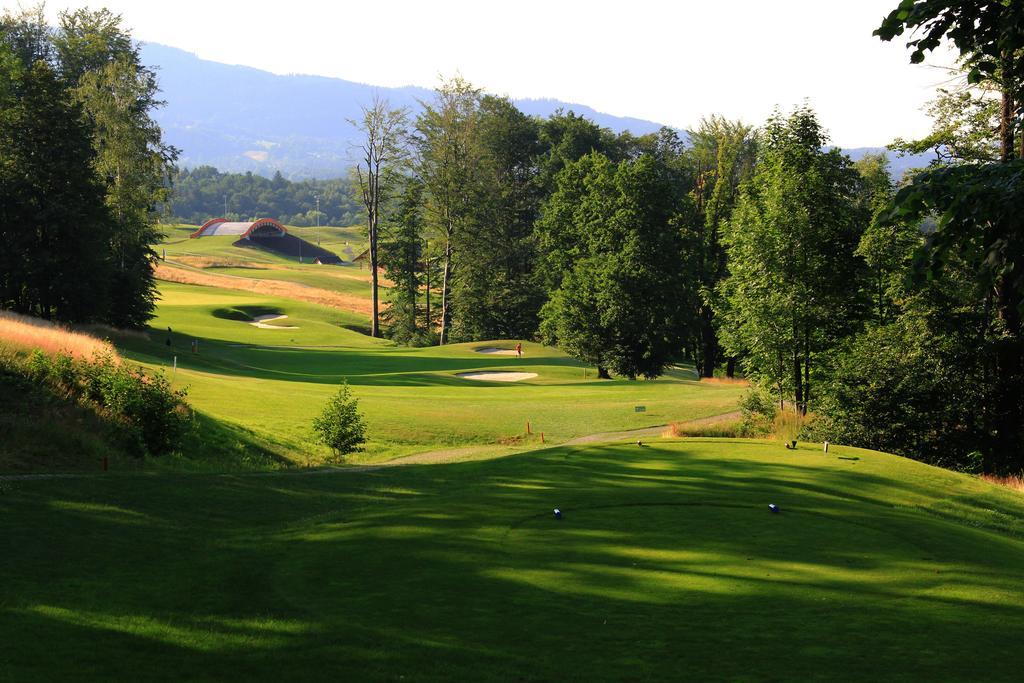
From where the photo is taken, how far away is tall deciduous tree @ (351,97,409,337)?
85.3m

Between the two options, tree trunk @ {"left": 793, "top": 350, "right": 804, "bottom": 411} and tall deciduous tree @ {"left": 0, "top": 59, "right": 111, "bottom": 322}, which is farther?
tall deciduous tree @ {"left": 0, "top": 59, "right": 111, "bottom": 322}

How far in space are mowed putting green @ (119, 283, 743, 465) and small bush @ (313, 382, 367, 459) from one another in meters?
0.61

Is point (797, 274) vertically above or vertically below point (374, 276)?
below

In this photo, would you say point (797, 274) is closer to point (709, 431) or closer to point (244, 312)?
point (709, 431)

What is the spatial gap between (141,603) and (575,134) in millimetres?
88895

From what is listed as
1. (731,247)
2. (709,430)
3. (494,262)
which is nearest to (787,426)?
(709,430)

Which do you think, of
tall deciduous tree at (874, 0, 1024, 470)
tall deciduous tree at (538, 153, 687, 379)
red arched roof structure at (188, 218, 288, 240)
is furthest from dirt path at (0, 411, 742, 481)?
red arched roof structure at (188, 218, 288, 240)

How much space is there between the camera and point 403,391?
4506 centimetres

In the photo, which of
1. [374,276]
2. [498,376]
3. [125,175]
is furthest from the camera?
[374,276]

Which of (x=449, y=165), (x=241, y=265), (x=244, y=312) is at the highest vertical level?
(x=449, y=165)

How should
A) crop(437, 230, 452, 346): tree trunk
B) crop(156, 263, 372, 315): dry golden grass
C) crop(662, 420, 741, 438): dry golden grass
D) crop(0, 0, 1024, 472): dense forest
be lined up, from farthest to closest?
1. crop(156, 263, 372, 315): dry golden grass
2. crop(437, 230, 452, 346): tree trunk
3. crop(662, 420, 741, 438): dry golden grass
4. crop(0, 0, 1024, 472): dense forest

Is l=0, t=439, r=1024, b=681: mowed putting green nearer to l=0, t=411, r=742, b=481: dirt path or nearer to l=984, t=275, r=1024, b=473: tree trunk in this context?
l=0, t=411, r=742, b=481: dirt path

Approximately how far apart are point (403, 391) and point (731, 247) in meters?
18.6

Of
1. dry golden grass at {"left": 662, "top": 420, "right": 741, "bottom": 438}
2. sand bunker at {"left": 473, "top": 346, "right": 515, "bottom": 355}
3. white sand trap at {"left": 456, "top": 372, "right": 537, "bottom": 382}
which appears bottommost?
dry golden grass at {"left": 662, "top": 420, "right": 741, "bottom": 438}
